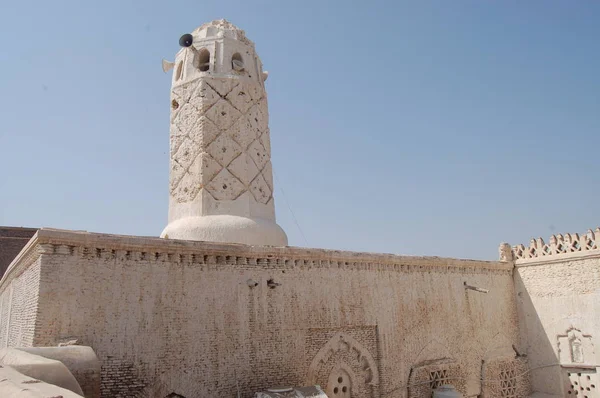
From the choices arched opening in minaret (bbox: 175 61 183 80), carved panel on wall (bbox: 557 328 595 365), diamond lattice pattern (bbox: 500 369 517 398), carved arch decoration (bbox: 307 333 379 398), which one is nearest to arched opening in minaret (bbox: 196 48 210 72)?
arched opening in minaret (bbox: 175 61 183 80)

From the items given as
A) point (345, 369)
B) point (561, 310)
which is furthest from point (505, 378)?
point (345, 369)

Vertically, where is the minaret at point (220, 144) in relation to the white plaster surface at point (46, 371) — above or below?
above

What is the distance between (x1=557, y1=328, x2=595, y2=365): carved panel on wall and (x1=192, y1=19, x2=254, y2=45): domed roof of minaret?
434 inches

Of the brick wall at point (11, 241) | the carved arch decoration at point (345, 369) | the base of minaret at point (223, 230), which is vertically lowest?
the carved arch decoration at point (345, 369)

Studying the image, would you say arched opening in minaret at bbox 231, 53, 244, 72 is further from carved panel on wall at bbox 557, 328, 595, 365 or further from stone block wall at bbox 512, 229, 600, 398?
carved panel on wall at bbox 557, 328, 595, 365

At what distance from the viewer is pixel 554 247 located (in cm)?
1352

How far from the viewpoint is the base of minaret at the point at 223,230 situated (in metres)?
9.70

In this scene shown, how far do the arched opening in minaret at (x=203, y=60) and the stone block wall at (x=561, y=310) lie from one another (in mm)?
10073

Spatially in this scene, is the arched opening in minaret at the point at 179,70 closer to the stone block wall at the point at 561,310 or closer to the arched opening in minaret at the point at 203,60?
the arched opening in minaret at the point at 203,60

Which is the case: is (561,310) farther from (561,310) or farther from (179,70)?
(179,70)

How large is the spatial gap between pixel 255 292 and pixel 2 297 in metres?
5.68

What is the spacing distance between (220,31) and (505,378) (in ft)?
37.5

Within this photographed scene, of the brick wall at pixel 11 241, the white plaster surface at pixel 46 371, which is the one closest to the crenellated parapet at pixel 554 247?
the white plaster surface at pixel 46 371

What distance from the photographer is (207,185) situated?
10.1 metres
